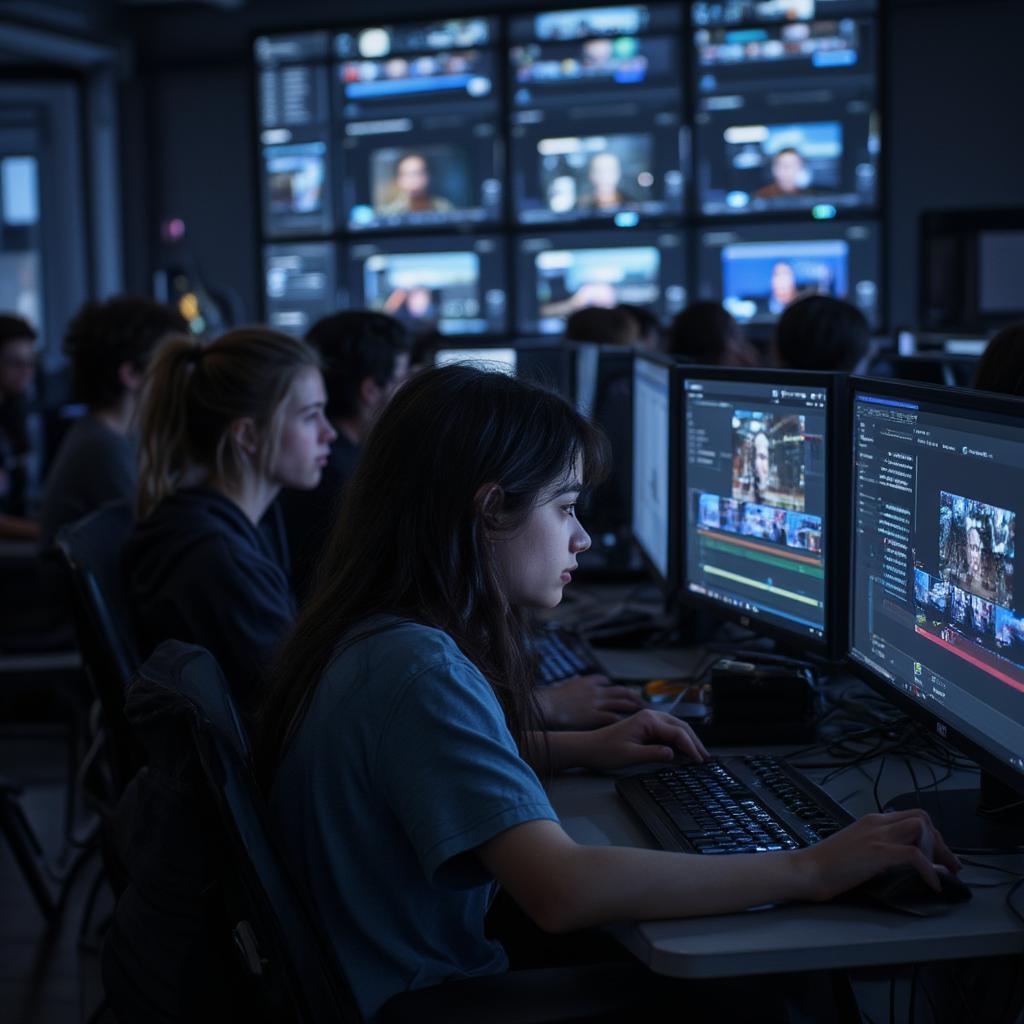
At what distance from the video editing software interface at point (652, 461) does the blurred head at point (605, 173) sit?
2767 mm

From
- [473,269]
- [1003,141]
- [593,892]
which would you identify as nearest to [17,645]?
[473,269]

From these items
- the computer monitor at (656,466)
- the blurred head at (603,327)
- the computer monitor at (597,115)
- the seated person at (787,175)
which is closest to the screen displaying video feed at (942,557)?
the computer monitor at (656,466)

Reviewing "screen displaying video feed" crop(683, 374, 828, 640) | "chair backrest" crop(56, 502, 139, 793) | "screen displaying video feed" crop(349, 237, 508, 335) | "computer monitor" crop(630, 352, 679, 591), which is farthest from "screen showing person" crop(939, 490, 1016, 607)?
"screen displaying video feed" crop(349, 237, 508, 335)

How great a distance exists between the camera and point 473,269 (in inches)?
221

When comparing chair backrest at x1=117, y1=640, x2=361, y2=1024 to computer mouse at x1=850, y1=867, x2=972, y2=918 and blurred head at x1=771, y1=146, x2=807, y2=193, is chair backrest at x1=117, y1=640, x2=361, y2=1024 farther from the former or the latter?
blurred head at x1=771, y1=146, x2=807, y2=193

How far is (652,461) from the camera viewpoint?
2.53 m

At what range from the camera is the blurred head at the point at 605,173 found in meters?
5.34

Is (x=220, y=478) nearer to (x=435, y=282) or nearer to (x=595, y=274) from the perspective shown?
(x=595, y=274)

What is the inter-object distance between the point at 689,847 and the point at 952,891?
0.25 m

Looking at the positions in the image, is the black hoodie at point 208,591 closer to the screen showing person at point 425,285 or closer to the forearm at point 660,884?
the forearm at point 660,884

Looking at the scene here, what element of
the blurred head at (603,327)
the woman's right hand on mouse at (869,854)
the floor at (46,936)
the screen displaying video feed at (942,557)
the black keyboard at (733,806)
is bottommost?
the floor at (46,936)

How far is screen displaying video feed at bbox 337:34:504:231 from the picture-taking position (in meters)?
5.48

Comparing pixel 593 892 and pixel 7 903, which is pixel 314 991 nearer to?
pixel 593 892

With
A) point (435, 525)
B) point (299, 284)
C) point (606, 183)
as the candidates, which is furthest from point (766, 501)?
point (299, 284)
